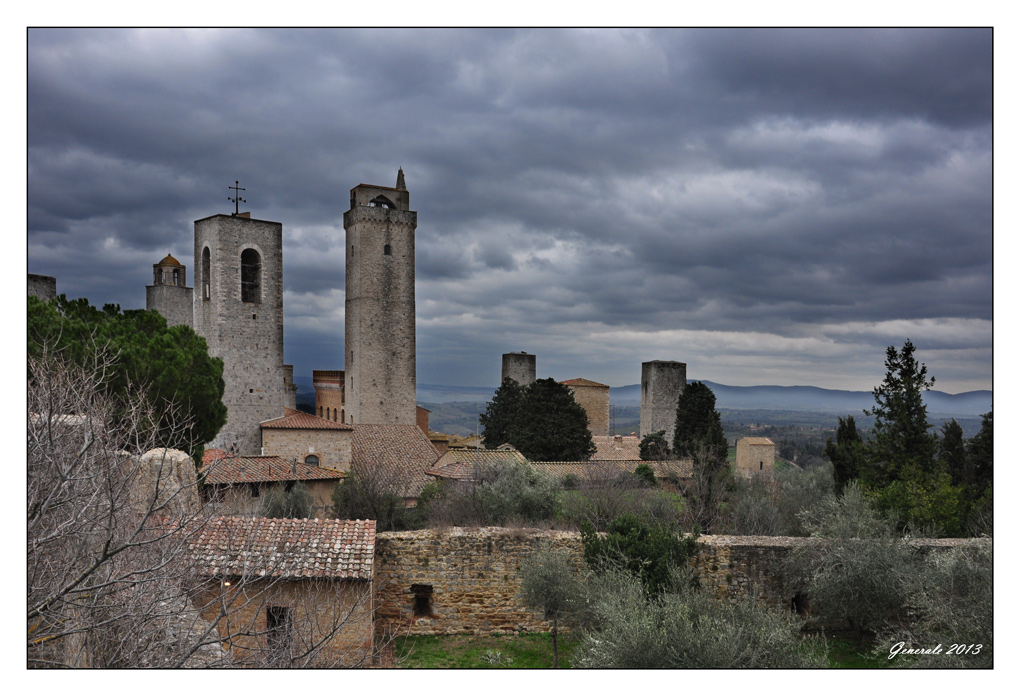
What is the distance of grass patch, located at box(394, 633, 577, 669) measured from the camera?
9.41 metres

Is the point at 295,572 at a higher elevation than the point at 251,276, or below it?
below

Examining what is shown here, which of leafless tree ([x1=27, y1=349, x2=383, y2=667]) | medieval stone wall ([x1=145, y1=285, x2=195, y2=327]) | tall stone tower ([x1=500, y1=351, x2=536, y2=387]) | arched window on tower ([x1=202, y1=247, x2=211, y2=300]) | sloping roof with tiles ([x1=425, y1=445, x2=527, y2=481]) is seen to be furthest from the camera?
tall stone tower ([x1=500, y1=351, x2=536, y2=387])

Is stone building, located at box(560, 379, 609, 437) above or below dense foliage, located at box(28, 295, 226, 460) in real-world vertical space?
below

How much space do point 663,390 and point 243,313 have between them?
21.9m

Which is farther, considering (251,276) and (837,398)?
(837,398)

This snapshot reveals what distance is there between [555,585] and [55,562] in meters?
6.30

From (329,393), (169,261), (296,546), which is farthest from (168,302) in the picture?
(296,546)

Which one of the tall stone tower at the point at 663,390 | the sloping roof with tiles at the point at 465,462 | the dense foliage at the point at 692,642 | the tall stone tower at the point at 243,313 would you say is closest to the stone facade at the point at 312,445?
the tall stone tower at the point at 243,313

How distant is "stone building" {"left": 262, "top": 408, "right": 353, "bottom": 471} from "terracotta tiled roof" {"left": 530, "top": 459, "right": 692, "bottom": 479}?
6.76m

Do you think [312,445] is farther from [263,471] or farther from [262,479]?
[262,479]

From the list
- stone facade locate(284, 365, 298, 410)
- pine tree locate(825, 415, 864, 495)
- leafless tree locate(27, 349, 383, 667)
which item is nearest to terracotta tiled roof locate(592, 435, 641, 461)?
pine tree locate(825, 415, 864, 495)

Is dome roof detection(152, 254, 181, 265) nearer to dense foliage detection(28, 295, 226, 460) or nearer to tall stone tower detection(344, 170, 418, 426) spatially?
tall stone tower detection(344, 170, 418, 426)

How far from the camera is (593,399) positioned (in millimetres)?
39656

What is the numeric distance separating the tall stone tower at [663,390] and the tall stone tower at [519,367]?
22.5 ft
